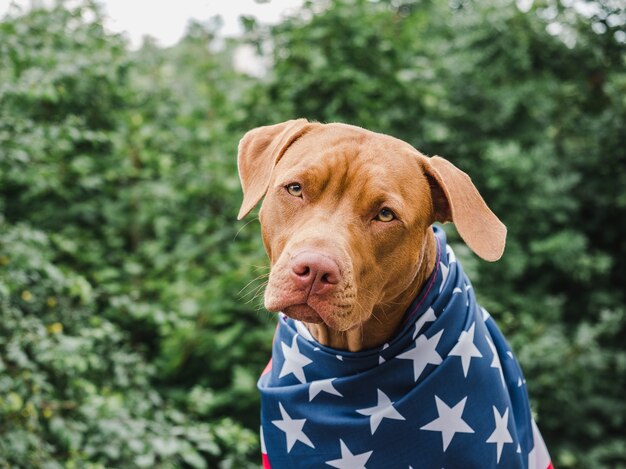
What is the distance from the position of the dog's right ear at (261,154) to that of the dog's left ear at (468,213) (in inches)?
22.1

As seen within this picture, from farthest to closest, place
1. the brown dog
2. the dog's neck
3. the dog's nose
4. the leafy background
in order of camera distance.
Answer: the leafy background
the dog's neck
the brown dog
the dog's nose

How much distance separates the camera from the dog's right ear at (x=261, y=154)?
267 cm

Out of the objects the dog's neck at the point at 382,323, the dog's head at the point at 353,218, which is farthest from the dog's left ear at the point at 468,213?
the dog's neck at the point at 382,323

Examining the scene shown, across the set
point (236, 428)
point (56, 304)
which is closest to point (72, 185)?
point (56, 304)

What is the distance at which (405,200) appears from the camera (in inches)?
97.3

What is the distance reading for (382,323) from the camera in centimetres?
260

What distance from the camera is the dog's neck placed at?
2.59m

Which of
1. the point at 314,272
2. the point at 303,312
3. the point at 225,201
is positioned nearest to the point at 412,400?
the point at 303,312

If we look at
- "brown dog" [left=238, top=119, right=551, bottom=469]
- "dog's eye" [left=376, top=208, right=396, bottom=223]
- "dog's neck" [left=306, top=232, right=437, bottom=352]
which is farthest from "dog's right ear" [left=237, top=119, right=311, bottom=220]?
"dog's neck" [left=306, top=232, right=437, bottom=352]

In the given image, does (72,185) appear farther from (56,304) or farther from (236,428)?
(236,428)

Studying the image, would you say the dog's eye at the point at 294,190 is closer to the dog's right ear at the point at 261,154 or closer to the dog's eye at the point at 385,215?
the dog's right ear at the point at 261,154

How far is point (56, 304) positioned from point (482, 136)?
383cm

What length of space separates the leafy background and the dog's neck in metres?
1.11

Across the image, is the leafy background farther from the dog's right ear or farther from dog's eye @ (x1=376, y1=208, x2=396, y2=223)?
dog's eye @ (x1=376, y1=208, x2=396, y2=223)
